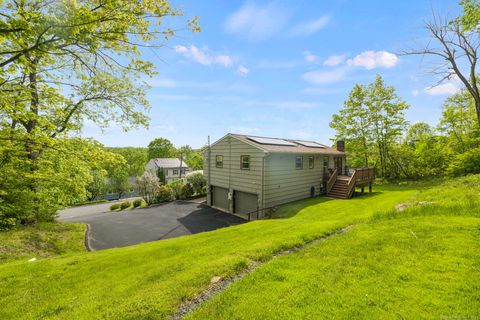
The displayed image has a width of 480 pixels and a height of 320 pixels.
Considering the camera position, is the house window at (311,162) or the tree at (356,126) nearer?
the house window at (311,162)

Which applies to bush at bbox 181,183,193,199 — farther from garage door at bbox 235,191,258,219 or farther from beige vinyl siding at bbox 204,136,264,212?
garage door at bbox 235,191,258,219

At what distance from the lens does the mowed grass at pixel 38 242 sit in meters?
8.18

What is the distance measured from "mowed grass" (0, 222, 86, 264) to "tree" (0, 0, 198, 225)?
1.15 meters

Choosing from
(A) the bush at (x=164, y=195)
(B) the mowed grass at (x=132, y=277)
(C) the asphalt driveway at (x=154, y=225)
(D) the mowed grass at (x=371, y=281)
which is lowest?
(C) the asphalt driveway at (x=154, y=225)

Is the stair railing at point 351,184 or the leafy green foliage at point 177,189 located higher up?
the stair railing at point 351,184

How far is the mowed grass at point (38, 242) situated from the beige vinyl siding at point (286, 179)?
1123 cm

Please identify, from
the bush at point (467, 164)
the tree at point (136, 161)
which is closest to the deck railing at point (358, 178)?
the bush at point (467, 164)

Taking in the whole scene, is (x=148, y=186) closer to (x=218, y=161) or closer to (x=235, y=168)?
(x=218, y=161)

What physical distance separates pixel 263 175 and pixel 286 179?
2.37 meters

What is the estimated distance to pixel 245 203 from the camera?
15586 mm

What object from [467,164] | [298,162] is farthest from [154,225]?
[467,164]

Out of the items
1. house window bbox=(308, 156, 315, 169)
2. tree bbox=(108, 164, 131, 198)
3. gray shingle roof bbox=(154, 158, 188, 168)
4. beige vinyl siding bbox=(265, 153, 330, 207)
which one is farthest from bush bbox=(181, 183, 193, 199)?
gray shingle roof bbox=(154, 158, 188, 168)

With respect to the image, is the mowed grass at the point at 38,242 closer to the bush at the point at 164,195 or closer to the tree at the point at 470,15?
the bush at the point at 164,195

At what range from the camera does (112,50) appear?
5.47 meters
